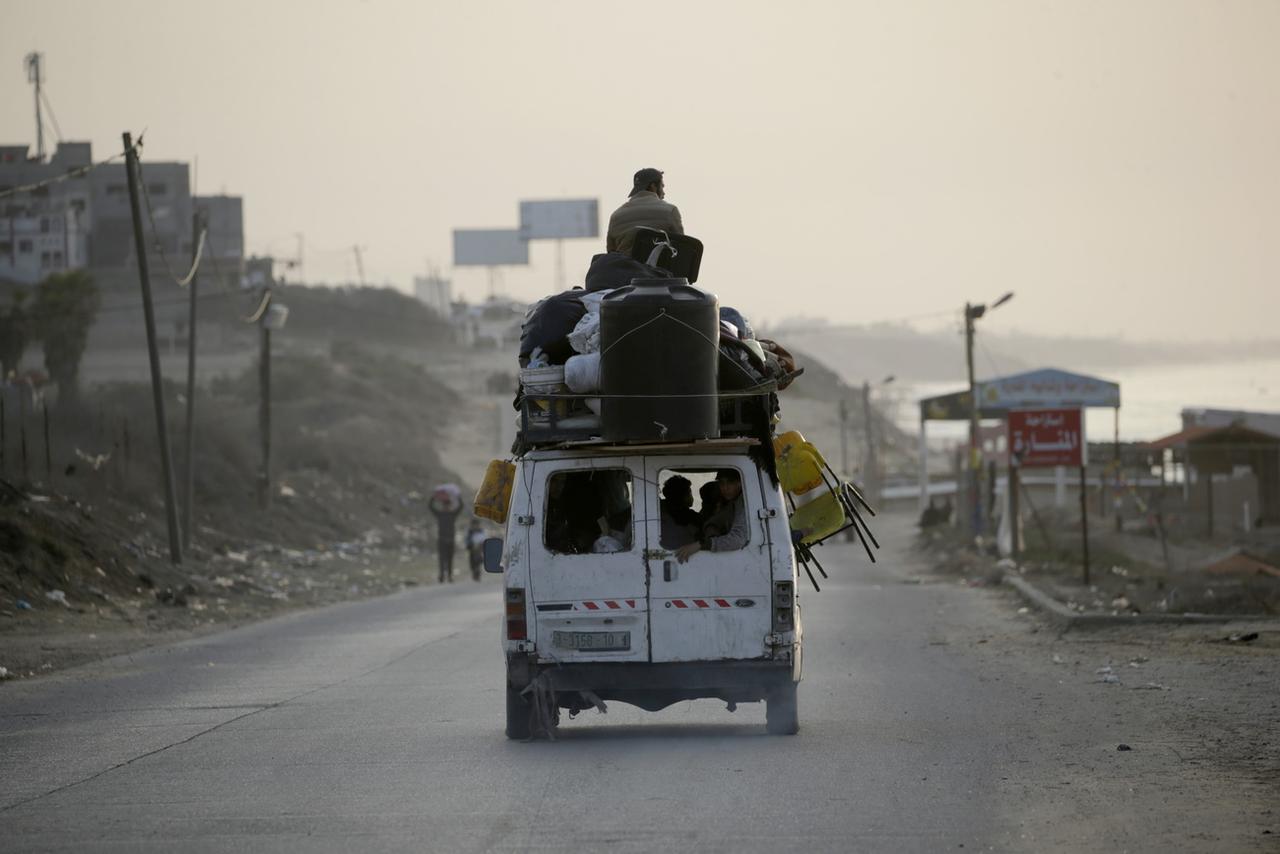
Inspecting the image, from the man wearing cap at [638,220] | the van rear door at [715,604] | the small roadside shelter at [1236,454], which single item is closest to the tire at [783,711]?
the van rear door at [715,604]

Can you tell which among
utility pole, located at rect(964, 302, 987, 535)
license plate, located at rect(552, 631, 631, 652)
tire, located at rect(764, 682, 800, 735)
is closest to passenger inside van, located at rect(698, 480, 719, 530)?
license plate, located at rect(552, 631, 631, 652)

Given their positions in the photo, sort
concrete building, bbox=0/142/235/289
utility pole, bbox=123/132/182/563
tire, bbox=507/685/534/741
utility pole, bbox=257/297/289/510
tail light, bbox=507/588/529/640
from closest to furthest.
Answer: tail light, bbox=507/588/529/640
tire, bbox=507/685/534/741
utility pole, bbox=123/132/182/563
utility pole, bbox=257/297/289/510
concrete building, bbox=0/142/235/289

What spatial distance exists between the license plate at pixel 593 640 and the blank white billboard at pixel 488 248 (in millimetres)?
126521

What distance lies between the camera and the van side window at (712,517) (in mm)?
11211

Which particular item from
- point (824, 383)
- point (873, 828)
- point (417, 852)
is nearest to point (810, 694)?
point (873, 828)

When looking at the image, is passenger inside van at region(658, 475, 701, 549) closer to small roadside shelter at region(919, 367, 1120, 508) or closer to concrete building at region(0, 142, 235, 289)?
small roadside shelter at region(919, 367, 1120, 508)

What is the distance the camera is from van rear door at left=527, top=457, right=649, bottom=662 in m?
11.1

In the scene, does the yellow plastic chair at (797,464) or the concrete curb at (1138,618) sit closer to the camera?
the yellow plastic chair at (797,464)

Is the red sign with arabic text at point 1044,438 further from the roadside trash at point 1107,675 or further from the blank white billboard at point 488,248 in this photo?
the blank white billboard at point 488,248

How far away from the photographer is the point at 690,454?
443 inches

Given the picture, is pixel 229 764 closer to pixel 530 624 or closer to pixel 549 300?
pixel 530 624

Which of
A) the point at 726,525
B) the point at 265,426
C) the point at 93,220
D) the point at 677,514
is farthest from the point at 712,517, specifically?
the point at 93,220

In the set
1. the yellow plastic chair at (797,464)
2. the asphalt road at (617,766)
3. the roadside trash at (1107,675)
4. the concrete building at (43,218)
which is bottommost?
the roadside trash at (1107,675)

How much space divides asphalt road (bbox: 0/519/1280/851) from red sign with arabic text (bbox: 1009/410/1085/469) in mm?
15441
